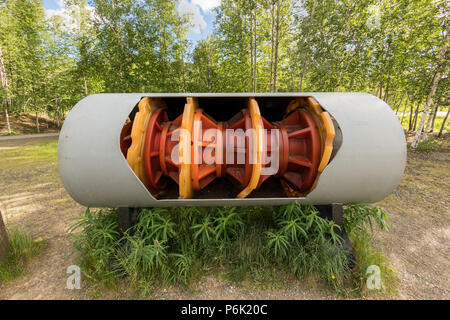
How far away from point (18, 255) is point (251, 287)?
125 inches

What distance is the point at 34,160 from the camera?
285 inches

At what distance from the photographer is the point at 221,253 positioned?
2.31m

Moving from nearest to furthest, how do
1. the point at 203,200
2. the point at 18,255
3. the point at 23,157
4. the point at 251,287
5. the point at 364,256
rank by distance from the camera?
the point at 203,200
the point at 251,287
the point at 364,256
the point at 18,255
the point at 23,157

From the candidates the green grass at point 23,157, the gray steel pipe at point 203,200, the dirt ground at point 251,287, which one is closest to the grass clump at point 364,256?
the dirt ground at point 251,287

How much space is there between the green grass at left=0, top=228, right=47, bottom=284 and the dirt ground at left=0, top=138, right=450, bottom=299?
0.09 metres

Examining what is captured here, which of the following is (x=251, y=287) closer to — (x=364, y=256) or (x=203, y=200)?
(x=203, y=200)

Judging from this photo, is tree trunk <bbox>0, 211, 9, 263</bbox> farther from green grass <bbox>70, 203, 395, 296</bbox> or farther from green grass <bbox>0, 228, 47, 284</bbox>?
green grass <bbox>70, 203, 395, 296</bbox>

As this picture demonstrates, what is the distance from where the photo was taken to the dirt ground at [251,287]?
81.1 inches

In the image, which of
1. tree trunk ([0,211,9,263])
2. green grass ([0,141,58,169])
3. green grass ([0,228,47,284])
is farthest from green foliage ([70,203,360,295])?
green grass ([0,141,58,169])

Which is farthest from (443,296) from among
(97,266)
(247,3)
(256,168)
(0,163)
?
(247,3)

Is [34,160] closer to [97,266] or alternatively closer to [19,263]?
[19,263]

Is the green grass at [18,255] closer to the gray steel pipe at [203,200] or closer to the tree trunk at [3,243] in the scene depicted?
the tree trunk at [3,243]

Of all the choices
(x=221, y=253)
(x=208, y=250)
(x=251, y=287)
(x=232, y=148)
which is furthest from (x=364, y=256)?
(x=232, y=148)

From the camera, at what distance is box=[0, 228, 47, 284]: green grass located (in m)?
2.25
